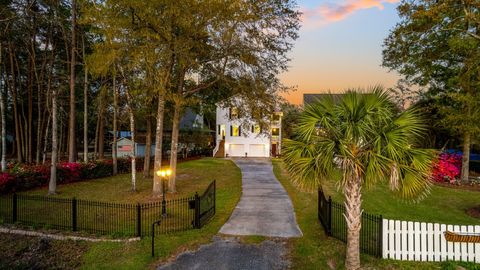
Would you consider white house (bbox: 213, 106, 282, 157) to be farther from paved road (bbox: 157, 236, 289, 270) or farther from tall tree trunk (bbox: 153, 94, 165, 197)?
paved road (bbox: 157, 236, 289, 270)

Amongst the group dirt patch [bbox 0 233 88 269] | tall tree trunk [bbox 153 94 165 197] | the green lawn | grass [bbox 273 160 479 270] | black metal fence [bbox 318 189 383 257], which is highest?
tall tree trunk [bbox 153 94 165 197]

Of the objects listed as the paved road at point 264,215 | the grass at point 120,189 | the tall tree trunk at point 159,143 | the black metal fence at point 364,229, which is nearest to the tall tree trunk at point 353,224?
the black metal fence at point 364,229

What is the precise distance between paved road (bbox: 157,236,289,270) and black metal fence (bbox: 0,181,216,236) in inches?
78.7

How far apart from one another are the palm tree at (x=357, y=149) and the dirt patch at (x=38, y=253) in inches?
255

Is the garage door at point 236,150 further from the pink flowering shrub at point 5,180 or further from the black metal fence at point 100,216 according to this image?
the black metal fence at point 100,216

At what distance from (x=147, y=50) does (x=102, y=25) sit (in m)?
2.49

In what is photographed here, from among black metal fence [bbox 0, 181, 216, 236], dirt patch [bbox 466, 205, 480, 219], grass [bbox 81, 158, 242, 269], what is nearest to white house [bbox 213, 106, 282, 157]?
black metal fence [bbox 0, 181, 216, 236]

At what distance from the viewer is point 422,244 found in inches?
301

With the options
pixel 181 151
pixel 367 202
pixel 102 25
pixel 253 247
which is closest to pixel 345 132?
pixel 253 247

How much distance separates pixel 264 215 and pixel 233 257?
4346 millimetres

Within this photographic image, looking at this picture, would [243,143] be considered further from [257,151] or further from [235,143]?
[257,151]

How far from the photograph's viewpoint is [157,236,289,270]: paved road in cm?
750

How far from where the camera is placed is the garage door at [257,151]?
44688mm

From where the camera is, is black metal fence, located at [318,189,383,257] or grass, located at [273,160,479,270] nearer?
grass, located at [273,160,479,270]
